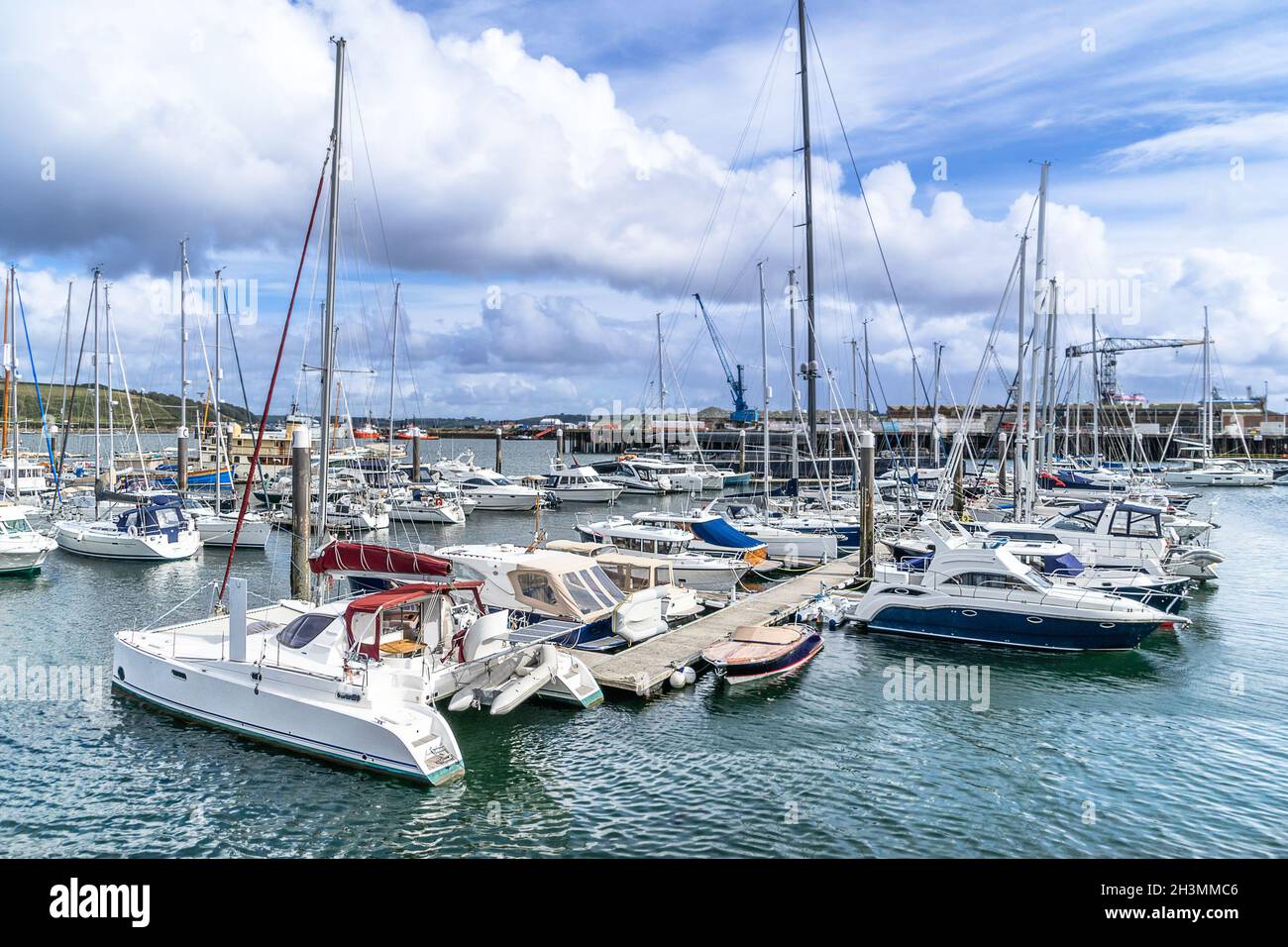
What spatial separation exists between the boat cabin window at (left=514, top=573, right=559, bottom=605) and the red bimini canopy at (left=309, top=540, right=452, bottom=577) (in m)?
2.14

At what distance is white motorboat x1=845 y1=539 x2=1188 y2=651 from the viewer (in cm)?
2303

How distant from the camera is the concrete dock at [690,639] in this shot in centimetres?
1989

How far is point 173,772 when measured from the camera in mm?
15320

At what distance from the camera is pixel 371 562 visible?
77.7 feet

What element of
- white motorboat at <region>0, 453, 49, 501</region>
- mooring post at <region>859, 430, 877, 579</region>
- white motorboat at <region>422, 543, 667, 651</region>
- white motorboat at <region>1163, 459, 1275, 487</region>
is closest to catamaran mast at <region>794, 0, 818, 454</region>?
mooring post at <region>859, 430, 877, 579</region>

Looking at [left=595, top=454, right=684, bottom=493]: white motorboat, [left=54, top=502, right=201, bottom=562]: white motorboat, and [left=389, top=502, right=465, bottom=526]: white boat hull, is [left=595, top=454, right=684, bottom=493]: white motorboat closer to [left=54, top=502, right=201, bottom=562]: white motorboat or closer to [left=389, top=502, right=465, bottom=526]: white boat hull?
[left=389, top=502, right=465, bottom=526]: white boat hull

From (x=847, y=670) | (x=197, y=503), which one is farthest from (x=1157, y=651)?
(x=197, y=503)

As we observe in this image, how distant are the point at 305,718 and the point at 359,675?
47.8 inches

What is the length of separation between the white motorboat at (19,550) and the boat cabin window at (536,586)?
23252 millimetres

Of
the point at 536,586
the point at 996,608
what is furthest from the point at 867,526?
the point at 536,586

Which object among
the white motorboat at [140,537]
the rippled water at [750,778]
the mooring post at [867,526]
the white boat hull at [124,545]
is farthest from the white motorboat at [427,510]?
the rippled water at [750,778]

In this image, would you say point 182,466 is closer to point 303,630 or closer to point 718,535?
point 718,535
